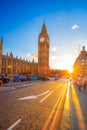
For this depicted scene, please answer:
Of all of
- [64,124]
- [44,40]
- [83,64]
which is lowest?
[64,124]

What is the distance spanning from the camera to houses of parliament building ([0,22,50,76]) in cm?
8988

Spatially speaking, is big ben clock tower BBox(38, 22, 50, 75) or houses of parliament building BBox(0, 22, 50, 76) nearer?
houses of parliament building BBox(0, 22, 50, 76)

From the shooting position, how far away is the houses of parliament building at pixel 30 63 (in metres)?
89.9

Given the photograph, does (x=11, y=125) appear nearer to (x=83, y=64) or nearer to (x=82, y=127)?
Result: (x=82, y=127)

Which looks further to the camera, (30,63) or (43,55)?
(43,55)

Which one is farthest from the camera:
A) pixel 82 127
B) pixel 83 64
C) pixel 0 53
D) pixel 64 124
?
pixel 83 64

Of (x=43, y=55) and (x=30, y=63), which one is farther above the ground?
(x=43, y=55)

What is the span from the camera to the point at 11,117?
7305mm

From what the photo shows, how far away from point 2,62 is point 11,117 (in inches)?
3249

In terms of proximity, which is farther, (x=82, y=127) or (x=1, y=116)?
(x=1, y=116)

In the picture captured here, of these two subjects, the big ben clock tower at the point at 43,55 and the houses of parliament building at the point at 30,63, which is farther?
the big ben clock tower at the point at 43,55

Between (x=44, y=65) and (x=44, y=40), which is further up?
(x=44, y=40)

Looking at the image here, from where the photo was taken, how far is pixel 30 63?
12275 centimetres

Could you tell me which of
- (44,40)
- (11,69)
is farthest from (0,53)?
(44,40)
